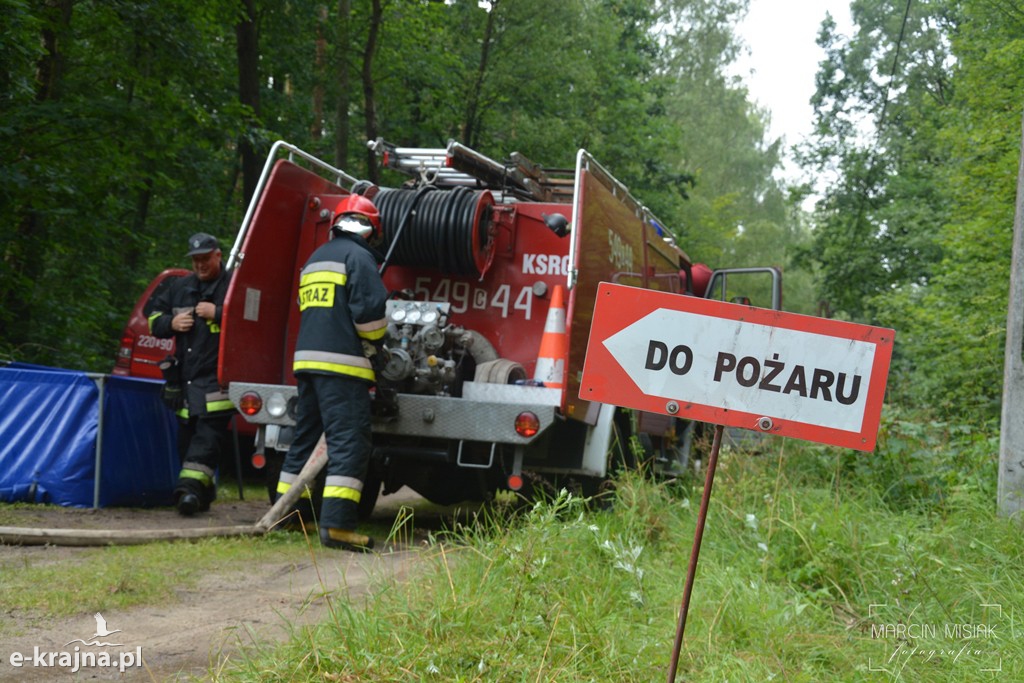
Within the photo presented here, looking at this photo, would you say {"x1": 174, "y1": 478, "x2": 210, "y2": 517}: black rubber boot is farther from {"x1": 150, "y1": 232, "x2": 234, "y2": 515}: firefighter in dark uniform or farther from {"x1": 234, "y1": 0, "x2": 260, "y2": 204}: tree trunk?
{"x1": 234, "y1": 0, "x2": 260, "y2": 204}: tree trunk

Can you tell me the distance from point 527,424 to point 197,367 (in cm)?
268

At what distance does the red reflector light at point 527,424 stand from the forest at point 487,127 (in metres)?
4.02

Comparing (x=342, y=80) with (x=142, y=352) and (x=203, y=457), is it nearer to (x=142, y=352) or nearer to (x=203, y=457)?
(x=142, y=352)

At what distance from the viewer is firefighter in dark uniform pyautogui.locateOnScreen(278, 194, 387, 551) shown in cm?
583

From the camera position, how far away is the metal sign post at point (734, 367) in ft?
9.73

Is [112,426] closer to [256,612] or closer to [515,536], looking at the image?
[256,612]

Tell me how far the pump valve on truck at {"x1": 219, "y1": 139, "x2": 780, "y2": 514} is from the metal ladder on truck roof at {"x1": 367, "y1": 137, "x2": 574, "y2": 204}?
2 cm

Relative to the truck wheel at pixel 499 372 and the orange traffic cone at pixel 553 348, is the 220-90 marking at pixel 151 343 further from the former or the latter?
the orange traffic cone at pixel 553 348

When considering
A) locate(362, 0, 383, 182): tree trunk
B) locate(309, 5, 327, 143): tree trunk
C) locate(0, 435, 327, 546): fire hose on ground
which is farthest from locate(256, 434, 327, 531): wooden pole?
locate(309, 5, 327, 143): tree trunk

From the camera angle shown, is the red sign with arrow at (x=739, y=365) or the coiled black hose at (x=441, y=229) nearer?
the red sign with arrow at (x=739, y=365)

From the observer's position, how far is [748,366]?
3.03 meters

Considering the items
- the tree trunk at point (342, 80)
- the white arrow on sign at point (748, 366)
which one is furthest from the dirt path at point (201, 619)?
the tree trunk at point (342, 80)

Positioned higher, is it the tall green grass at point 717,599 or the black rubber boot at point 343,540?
the tall green grass at point 717,599

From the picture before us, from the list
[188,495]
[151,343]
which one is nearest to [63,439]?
[188,495]
